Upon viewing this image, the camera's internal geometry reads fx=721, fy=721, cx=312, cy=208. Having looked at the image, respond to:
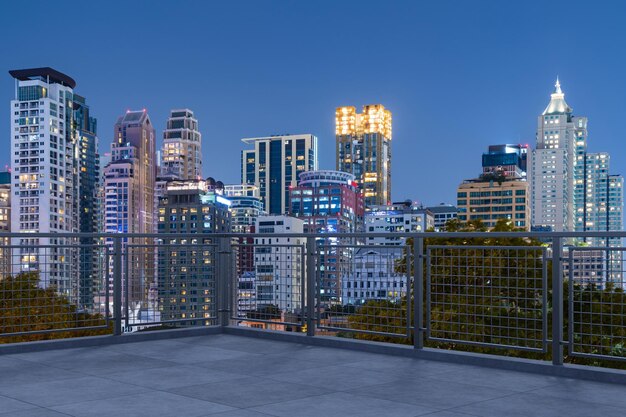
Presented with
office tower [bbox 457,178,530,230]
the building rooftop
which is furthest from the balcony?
the building rooftop

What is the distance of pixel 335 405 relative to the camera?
501 centimetres

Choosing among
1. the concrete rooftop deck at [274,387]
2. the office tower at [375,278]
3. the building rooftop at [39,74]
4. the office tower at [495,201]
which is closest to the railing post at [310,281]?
the office tower at [375,278]

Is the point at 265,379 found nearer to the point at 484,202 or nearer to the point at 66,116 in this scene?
the point at 484,202

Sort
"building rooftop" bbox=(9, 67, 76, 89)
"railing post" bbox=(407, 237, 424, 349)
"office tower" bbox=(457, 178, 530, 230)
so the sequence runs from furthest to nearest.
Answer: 1. "building rooftop" bbox=(9, 67, 76, 89)
2. "office tower" bbox=(457, 178, 530, 230)
3. "railing post" bbox=(407, 237, 424, 349)

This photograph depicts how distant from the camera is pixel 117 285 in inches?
338

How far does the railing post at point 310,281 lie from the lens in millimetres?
8547

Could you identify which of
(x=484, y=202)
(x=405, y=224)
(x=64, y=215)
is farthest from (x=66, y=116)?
(x=484, y=202)

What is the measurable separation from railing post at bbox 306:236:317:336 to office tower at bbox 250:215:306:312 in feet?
0.24

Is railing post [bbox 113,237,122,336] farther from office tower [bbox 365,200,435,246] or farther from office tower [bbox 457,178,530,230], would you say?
office tower [bbox 365,200,435,246]

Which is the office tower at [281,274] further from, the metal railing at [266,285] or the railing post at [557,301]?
the railing post at [557,301]

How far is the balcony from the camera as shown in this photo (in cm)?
521

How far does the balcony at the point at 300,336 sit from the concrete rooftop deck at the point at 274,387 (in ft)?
0.06

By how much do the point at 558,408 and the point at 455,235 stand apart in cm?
199

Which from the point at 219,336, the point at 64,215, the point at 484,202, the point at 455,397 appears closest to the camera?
the point at 455,397
